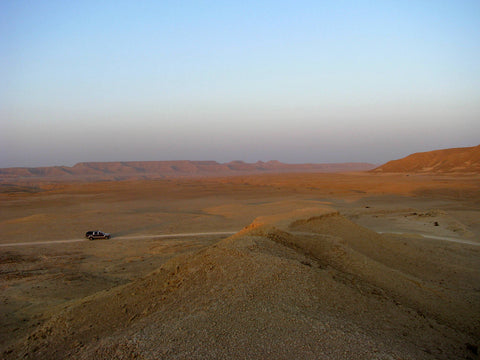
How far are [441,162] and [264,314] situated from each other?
10363 cm

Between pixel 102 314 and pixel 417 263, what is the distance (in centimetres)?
1164

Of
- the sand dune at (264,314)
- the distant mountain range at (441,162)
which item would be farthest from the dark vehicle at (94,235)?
the distant mountain range at (441,162)

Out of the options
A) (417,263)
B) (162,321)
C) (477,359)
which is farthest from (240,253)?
(417,263)

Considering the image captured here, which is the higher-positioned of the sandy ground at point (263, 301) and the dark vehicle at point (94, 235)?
the sandy ground at point (263, 301)

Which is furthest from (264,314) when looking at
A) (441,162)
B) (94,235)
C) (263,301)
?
(441,162)

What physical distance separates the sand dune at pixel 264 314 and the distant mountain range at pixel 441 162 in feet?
265

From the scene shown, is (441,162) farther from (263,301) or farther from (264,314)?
(264,314)

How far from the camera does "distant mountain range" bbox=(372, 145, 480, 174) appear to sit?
83.4m

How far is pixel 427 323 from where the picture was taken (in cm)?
738

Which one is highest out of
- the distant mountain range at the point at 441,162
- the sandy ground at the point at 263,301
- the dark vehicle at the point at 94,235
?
the distant mountain range at the point at 441,162

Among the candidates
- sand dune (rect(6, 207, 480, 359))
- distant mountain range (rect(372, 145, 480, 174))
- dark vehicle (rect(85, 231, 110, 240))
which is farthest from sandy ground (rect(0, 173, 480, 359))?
distant mountain range (rect(372, 145, 480, 174))

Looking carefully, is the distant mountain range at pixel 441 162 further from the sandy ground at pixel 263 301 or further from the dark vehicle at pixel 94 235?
the dark vehicle at pixel 94 235

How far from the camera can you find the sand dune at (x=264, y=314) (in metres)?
5.65

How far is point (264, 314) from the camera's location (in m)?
6.48
